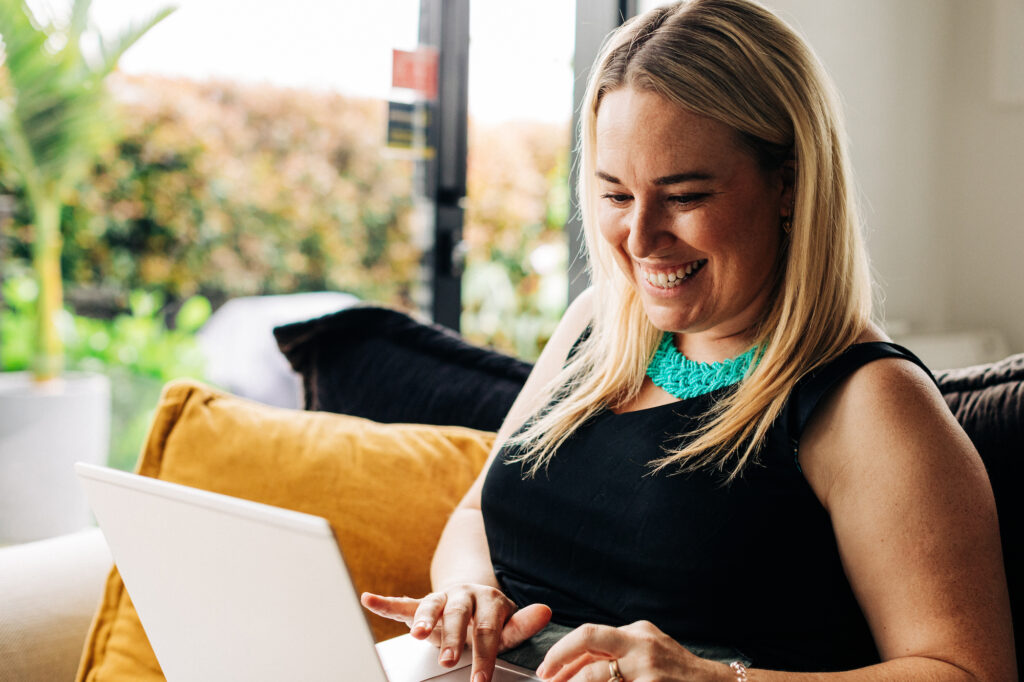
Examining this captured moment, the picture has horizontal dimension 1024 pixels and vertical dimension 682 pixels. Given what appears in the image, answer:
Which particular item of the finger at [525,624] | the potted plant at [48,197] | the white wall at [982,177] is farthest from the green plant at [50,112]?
the finger at [525,624]

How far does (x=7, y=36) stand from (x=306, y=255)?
1.97m

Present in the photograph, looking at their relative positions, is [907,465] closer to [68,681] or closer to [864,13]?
[68,681]

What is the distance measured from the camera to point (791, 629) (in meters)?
0.94

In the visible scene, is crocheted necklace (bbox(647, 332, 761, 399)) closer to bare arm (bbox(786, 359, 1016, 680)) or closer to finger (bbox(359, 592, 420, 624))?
bare arm (bbox(786, 359, 1016, 680))

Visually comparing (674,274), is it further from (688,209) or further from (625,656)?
(625,656)

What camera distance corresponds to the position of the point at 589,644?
2.57 ft

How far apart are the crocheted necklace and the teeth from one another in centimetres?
12

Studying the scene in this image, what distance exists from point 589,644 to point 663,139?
54 centimetres

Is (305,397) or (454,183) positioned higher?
(454,183)

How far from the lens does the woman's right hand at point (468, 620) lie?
Result: 2.92 ft

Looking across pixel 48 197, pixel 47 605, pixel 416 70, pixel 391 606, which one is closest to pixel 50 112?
pixel 48 197

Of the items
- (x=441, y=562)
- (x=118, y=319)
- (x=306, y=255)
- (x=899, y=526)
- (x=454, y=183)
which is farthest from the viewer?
(x=306, y=255)

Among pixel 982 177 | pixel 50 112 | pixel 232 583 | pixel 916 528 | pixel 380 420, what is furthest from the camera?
pixel 50 112

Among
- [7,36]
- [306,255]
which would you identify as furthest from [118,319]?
[7,36]
